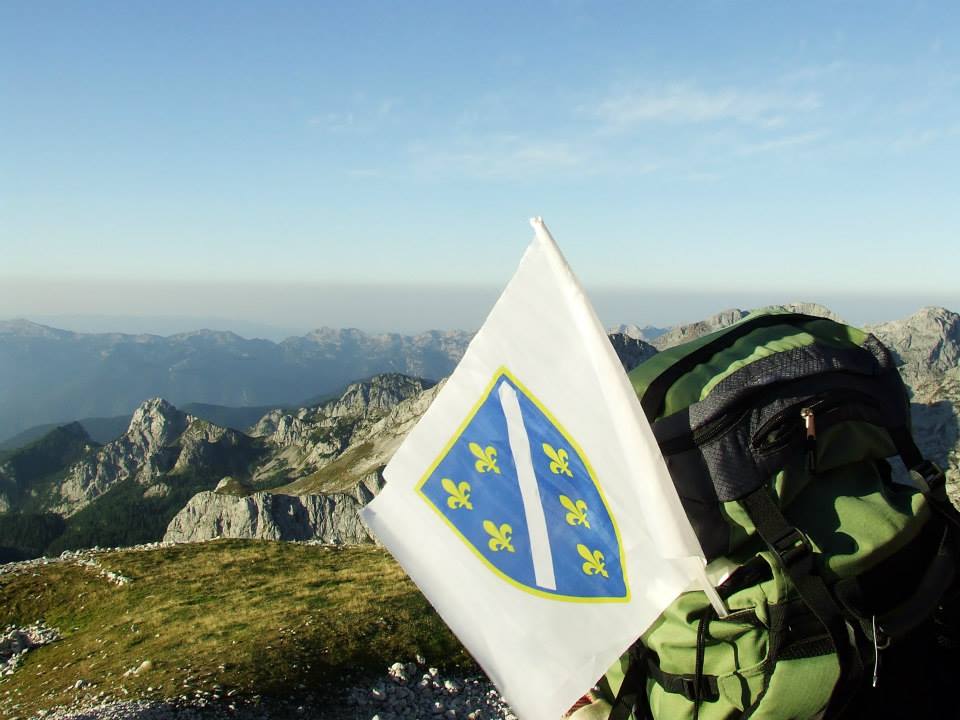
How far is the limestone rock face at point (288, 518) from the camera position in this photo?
117m

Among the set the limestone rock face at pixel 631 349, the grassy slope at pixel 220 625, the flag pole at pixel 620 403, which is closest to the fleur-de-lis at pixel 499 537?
the flag pole at pixel 620 403

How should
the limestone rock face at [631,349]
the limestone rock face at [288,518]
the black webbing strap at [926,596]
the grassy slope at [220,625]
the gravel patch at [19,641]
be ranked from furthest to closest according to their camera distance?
the limestone rock face at [631,349], the limestone rock face at [288,518], the gravel patch at [19,641], the grassy slope at [220,625], the black webbing strap at [926,596]

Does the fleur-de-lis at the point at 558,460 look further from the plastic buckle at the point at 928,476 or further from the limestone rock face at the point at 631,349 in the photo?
the limestone rock face at the point at 631,349

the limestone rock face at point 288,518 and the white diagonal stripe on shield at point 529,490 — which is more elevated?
the white diagonal stripe on shield at point 529,490

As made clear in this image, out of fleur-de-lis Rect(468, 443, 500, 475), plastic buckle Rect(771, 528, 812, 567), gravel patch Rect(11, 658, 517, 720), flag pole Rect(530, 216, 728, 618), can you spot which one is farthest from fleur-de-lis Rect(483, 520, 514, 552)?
gravel patch Rect(11, 658, 517, 720)

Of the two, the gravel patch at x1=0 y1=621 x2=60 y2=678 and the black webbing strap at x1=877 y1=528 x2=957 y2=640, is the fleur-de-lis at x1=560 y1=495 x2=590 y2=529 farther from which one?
the gravel patch at x1=0 y1=621 x2=60 y2=678

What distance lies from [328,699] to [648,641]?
10.1 meters

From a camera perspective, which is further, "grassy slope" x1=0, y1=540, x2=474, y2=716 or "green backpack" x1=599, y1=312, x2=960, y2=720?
"grassy slope" x1=0, y1=540, x2=474, y2=716

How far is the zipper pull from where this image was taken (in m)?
3.61

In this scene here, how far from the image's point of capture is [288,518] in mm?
120938

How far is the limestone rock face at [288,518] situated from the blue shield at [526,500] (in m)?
117

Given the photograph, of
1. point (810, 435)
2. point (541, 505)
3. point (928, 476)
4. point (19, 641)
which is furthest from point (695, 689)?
point (19, 641)

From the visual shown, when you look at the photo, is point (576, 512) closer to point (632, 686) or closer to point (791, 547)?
point (791, 547)

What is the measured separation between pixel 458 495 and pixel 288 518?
127 metres
